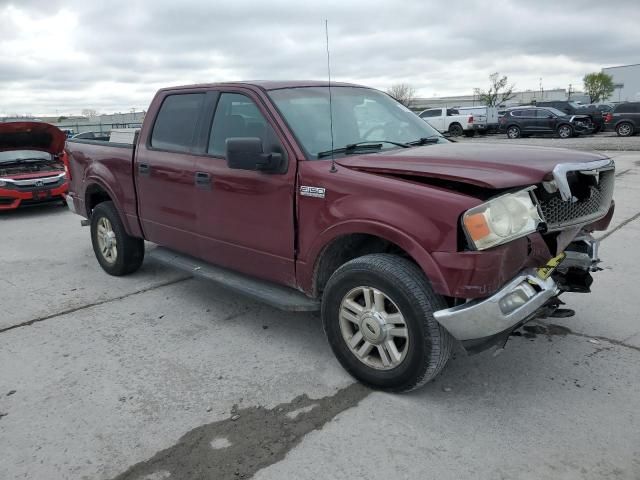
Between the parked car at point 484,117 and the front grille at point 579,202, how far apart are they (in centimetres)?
2657

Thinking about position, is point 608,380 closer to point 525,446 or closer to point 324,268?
point 525,446

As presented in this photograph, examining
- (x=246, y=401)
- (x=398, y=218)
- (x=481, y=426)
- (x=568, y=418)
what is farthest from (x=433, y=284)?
(x=246, y=401)

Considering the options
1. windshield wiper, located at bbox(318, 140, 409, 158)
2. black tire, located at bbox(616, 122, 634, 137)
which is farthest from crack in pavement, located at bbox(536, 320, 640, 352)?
black tire, located at bbox(616, 122, 634, 137)

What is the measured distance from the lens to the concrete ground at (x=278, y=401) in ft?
8.88

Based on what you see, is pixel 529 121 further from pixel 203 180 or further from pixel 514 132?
pixel 203 180

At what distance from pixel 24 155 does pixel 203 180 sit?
311 inches

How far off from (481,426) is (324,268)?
1373 mm

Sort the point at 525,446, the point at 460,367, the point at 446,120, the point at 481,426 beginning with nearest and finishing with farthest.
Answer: the point at 525,446, the point at 481,426, the point at 460,367, the point at 446,120

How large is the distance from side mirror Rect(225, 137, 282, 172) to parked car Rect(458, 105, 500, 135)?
27119 mm

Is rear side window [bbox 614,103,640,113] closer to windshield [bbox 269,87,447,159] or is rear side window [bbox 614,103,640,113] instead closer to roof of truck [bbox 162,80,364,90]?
windshield [bbox 269,87,447,159]

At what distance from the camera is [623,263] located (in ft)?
18.6

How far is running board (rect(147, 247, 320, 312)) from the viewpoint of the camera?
12.1 feet

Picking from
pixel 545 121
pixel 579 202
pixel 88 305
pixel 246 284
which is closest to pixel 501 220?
pixel 579 202

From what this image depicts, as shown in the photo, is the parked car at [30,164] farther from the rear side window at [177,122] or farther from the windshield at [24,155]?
the rear side window at [177,122]
